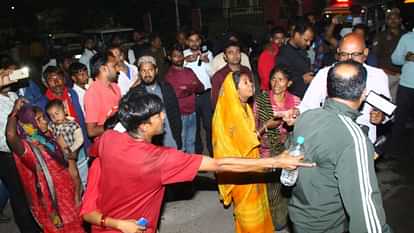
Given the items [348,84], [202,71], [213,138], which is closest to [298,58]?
[202,71]

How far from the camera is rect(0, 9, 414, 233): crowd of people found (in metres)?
2.42

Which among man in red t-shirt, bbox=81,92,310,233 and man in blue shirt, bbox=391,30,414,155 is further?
man in blue shirt, bbox=391,30,414,155

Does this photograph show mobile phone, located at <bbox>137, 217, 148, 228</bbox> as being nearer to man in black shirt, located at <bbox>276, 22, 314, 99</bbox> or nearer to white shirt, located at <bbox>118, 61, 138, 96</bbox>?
white shirt, located at <bbox>118, 61, 138, 96</bbox>

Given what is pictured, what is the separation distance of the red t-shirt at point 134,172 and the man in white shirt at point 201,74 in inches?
137

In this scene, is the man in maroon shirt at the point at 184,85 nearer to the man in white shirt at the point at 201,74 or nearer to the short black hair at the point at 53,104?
the man in white shirt at the point at 201,74

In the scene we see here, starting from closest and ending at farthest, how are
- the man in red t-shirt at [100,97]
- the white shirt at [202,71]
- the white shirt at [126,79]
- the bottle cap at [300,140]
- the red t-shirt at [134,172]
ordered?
the red t-shirt at [134,172] < the bottle cap at [300,140] < the man in red t-shirt at [100,97] < the white shirt at [126,79] < the white shirt at [202,71]

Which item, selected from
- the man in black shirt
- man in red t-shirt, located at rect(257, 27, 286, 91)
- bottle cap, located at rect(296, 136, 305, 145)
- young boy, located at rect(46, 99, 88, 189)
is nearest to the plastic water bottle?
bottle cap, located at rect(296, 136, 305, 145)

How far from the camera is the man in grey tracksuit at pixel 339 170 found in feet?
7.43

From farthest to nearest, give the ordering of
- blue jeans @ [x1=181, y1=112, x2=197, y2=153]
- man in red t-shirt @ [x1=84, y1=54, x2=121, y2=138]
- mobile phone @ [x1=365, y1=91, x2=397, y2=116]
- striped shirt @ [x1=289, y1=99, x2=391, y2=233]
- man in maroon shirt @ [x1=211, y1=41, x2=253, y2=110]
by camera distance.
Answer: blue jeans @ [x1=181, y1=112, x2=197, y2=153]
man in maroon shirt @ [x1=211, y1=41, x2=253, y2=110]
man in red t-shirt @ [x1=84, y1=54, x2=121, y2=138]
mobile phone @ [x1=365, y1=91, x2=397, y2=116]
striped shirt @ [x1=289, y1=99, x2=391, y2=233]

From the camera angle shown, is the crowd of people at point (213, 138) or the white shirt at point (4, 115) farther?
the white shirt at point (4, 115)

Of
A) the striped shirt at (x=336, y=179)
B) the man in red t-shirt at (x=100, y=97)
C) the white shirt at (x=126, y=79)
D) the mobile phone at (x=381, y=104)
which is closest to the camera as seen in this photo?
the striped shirt at (x=336, y=179)

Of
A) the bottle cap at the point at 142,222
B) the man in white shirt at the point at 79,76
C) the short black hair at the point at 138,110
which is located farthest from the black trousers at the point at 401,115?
the bottle cap at the point at 142,222

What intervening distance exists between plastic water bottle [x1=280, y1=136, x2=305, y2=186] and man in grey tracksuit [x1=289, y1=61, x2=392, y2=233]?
0.03 meters

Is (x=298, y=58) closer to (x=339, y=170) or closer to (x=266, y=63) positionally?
(x=266, y=63)
